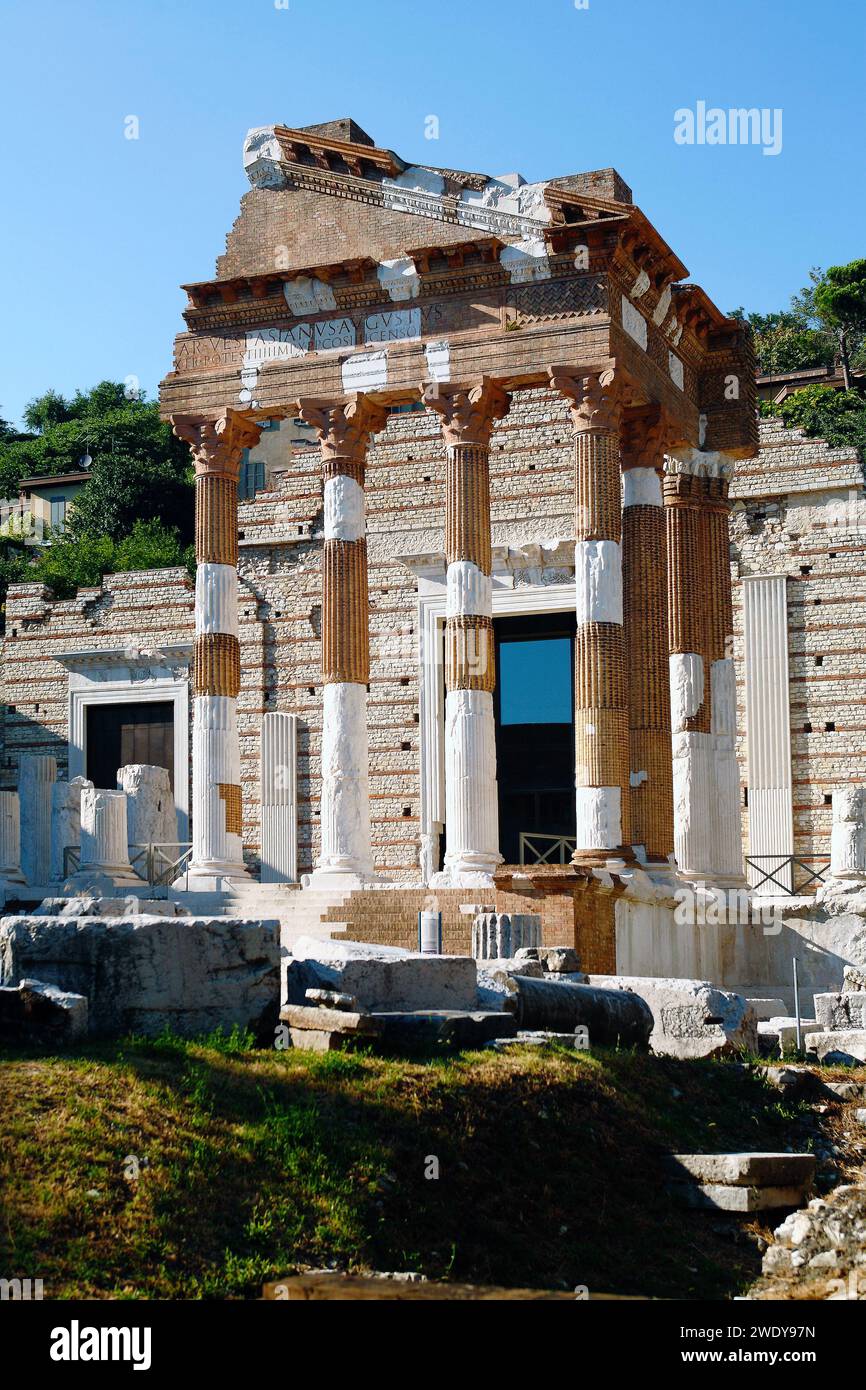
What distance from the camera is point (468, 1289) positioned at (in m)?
8.45

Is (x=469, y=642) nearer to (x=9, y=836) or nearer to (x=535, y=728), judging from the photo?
(x=535, y=728)

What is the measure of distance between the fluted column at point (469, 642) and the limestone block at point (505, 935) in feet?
11.1

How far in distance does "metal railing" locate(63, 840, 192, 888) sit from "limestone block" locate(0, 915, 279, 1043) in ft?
45.0

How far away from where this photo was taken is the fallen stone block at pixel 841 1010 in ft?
57.3

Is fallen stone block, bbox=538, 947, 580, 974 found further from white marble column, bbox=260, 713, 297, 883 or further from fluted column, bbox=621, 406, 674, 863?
white marble column, bbox=260, 713, 297, 883

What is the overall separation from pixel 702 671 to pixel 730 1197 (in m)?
14.5

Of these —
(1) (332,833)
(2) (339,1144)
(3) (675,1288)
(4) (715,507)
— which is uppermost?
(4) (715,507)

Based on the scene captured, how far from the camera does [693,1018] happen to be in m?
15.2

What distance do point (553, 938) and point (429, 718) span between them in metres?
9.05

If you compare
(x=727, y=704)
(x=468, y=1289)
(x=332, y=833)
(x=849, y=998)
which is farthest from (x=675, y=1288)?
(x=727, y=704)

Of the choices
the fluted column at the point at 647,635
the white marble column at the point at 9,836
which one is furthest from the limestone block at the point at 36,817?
the fluted column at the point at 647,635

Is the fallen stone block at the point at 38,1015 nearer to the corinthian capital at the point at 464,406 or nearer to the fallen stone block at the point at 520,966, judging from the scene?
the fallen stone block at the point at 520,966

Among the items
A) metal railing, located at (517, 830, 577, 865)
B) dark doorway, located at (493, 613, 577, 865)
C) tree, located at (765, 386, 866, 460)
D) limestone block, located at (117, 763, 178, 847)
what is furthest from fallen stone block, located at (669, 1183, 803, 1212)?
tree, located at (765, 386, 866, 460)
